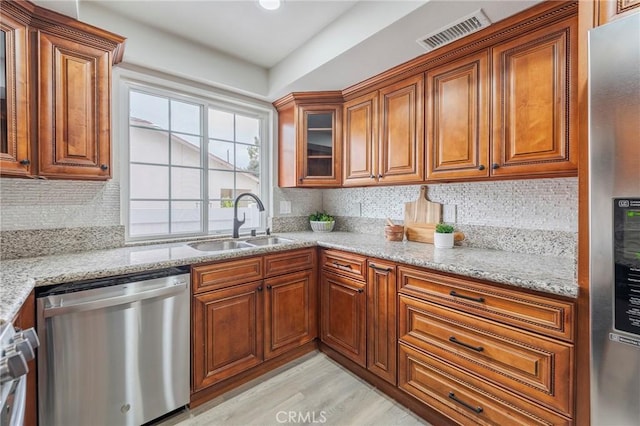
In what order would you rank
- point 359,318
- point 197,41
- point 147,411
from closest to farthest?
point 147,411 → point 359,318 → point 197,41

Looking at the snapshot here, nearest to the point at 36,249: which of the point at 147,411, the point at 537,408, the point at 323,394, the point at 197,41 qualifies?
the point at 147,411

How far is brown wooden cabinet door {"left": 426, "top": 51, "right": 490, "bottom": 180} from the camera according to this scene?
177 cm

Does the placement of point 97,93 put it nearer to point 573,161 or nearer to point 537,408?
point 573,161

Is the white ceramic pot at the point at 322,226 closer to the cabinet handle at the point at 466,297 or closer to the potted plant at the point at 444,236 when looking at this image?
the potted plant at the point at 444,236

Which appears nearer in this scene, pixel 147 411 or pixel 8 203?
pixel 147 411

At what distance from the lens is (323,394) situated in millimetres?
1944

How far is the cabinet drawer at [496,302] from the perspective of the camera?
1.21 metres

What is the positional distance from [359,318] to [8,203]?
235 cm

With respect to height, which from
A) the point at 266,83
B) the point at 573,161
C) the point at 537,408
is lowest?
the point at 537,408

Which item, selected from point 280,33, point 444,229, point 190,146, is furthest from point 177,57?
point 444,229

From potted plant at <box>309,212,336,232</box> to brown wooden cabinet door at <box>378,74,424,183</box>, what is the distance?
0.88 meters

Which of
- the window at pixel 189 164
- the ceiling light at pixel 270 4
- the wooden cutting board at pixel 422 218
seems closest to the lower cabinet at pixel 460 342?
the wooden cutting board at pixel 422 218

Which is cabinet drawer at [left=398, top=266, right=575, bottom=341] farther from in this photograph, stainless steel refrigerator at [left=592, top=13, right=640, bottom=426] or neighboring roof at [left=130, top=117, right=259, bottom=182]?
neighboring roof at [left=130, top=117, right=259, bottom=182]

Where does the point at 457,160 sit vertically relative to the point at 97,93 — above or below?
below
